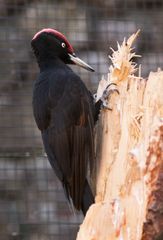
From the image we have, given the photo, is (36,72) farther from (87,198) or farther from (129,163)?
(129,163)

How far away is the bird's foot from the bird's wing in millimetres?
127

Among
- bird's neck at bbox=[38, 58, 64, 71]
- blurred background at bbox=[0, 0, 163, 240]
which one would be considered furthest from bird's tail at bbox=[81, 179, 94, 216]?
blurred background at bbox=[0, 0, 163, 240]

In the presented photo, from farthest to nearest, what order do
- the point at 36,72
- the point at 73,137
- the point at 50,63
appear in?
1. the point at 36,72
2. the point at 50,63
3. the point at 73,137

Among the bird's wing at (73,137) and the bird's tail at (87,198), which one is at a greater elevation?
the bird's wing at (73,137)

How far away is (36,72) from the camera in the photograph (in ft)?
20.0

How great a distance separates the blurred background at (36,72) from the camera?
5930 mm

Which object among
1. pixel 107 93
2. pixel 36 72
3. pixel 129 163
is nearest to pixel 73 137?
pixel 107 93

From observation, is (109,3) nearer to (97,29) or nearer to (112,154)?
(97,29)

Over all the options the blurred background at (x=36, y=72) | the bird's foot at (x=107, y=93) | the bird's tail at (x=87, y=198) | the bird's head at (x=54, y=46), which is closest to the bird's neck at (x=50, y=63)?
the bird's head at (x=54, y=46)

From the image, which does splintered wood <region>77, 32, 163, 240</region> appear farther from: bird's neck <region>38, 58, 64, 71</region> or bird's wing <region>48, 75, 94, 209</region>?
bird's neck <region>38, 58, 64, 71</region>

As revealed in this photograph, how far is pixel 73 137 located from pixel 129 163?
0.59 meters

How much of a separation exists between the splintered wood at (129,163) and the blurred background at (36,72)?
1.54m

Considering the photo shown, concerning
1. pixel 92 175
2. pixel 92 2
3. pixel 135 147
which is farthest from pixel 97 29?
pixel 135 147

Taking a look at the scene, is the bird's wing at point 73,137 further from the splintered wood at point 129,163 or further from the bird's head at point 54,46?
the bird's head at point 54,46
